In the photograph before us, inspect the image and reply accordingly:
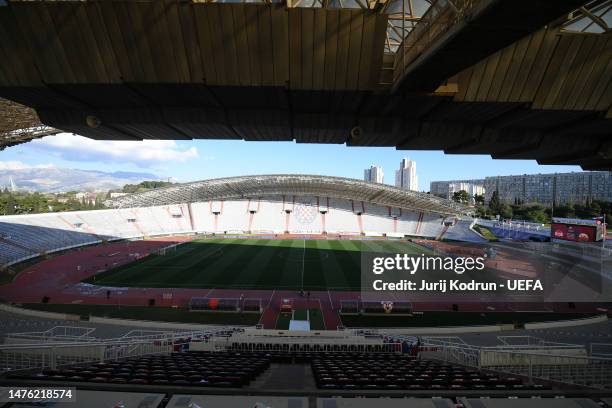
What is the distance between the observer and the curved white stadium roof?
191 feet

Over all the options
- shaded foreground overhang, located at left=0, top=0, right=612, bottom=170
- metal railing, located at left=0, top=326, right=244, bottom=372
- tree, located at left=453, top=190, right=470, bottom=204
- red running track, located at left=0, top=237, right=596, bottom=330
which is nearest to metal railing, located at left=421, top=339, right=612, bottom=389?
shaded foreground overhang, located at left=0, top=0, right=612, bottom=170

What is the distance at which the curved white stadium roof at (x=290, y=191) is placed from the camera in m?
58.1

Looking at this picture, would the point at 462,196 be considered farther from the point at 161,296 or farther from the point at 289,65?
the point at 289,65

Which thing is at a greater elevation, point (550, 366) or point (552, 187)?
point (552, 187)

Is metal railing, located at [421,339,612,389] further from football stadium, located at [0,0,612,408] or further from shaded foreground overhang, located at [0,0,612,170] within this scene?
shaded foreground overhang, located at [0,0,612,170]

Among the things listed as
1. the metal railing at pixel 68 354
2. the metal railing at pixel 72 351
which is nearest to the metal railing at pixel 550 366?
the metal railing at pixel 72 351

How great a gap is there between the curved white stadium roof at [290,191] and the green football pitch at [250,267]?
1284cm

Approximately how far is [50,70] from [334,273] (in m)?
31.5

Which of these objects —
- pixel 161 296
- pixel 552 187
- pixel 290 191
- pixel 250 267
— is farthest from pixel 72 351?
pixel 552 187

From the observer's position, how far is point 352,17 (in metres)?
4.50

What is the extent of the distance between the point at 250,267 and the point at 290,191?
114 feet

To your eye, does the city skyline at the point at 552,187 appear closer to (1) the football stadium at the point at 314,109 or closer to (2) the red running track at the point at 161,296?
(2) the red running track at the point at 161,296

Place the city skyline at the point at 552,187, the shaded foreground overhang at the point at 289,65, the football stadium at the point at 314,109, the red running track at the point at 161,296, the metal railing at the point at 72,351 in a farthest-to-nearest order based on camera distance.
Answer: the city skyline at the point at 552,187
the red running track at the point at 161,296
the metal railing at the point at 72,351
the shaded foreground overhang at the point at 289,65
the football stadium at the point at 314,109

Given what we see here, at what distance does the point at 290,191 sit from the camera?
225ft
